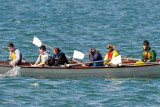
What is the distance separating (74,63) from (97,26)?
1655 cm

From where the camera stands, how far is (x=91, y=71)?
22.6 metres

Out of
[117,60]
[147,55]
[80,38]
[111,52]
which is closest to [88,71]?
[117,60]

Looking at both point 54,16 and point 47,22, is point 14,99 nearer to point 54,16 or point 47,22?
point 47,22

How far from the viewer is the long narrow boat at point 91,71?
2255 centimetres

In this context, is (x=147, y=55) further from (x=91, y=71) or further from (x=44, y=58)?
(x=44, y=58)

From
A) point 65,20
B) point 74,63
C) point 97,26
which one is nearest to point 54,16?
point 65,20

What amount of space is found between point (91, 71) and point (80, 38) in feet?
43.4

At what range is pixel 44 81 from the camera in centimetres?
2223

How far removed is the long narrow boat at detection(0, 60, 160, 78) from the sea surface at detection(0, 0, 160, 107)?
9.4 inches

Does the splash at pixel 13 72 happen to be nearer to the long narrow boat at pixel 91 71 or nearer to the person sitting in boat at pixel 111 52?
the long narrow boat at pixel 91 71

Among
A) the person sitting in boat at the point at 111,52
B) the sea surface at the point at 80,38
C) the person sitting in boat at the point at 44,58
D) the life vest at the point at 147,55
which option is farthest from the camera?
the life vest at the point at 147,55

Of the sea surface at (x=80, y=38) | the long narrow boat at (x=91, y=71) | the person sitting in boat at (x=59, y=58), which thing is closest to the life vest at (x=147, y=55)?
the long narrow boat at (x=91, y=71)

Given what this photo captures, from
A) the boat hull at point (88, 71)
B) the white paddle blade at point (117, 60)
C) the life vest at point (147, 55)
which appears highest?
the life vest at point (147, 55)

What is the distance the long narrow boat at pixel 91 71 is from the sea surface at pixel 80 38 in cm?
24
